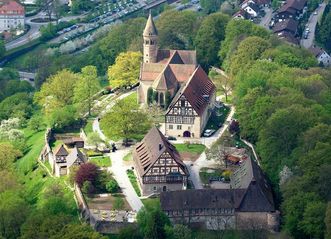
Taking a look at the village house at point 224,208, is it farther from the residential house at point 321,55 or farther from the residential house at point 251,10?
the residential house at point 251,10

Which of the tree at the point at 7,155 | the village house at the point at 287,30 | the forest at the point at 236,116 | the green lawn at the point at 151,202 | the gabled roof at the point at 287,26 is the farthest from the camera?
the gabled roof at the point at 287,26

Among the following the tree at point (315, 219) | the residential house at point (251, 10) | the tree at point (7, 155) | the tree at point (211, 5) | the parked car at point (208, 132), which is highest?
the tree at point (315, 219)

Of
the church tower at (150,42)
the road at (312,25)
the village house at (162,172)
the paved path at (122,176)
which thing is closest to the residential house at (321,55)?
the road at (312,25)

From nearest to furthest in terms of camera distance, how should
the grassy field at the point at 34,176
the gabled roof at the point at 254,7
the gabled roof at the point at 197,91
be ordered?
the grassy field at the point at 34,176
the gabled roof at the point at 197,91
the gabled roof at the point at 254,7

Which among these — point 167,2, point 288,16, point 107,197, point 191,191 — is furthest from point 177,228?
point 167,2

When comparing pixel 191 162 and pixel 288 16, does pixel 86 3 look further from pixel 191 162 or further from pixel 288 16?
pixel 191 162

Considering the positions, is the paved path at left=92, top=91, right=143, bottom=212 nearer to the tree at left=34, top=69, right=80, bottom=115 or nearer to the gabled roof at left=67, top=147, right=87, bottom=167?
the gabled roof at left=67, top=147, right=87, bottom=167

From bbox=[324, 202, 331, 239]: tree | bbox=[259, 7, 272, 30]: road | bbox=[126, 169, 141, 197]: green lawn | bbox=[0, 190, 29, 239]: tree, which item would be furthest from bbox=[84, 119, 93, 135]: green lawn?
bbox=[259, 7, 272, 30]: road
